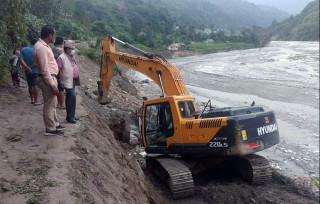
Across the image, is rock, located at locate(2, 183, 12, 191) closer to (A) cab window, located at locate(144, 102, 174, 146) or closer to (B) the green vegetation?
(A) cab window, located at locate(144, 102, 174, 146)

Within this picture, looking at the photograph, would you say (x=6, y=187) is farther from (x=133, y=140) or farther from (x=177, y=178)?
(x=133, y=140)

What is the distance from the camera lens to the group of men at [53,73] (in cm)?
610

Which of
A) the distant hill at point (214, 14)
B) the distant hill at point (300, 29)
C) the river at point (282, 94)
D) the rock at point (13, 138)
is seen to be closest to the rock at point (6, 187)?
the rock at point (13, 138)

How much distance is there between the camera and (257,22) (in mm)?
167875

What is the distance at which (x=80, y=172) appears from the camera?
5305mm

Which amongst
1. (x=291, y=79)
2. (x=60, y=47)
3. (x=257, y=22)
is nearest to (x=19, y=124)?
(x=60, y=47)

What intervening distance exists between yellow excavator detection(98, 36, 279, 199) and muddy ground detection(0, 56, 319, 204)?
375mm

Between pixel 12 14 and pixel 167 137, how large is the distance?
4.41m

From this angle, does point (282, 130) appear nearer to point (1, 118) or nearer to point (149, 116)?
point (149, 116)

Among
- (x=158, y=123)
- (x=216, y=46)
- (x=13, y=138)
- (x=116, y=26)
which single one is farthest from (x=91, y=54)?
(x=216, y=46)

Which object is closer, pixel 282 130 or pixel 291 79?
pixel 282 130

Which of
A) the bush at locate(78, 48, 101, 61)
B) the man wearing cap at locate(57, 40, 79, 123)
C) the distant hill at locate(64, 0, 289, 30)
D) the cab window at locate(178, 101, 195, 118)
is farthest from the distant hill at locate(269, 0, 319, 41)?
the man wearing cap at locate(57, 40, 79, 123)

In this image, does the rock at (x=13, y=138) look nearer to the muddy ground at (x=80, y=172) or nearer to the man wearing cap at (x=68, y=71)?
the muddy ground at (x=80, y=172)

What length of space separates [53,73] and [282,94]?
64.4 ft
